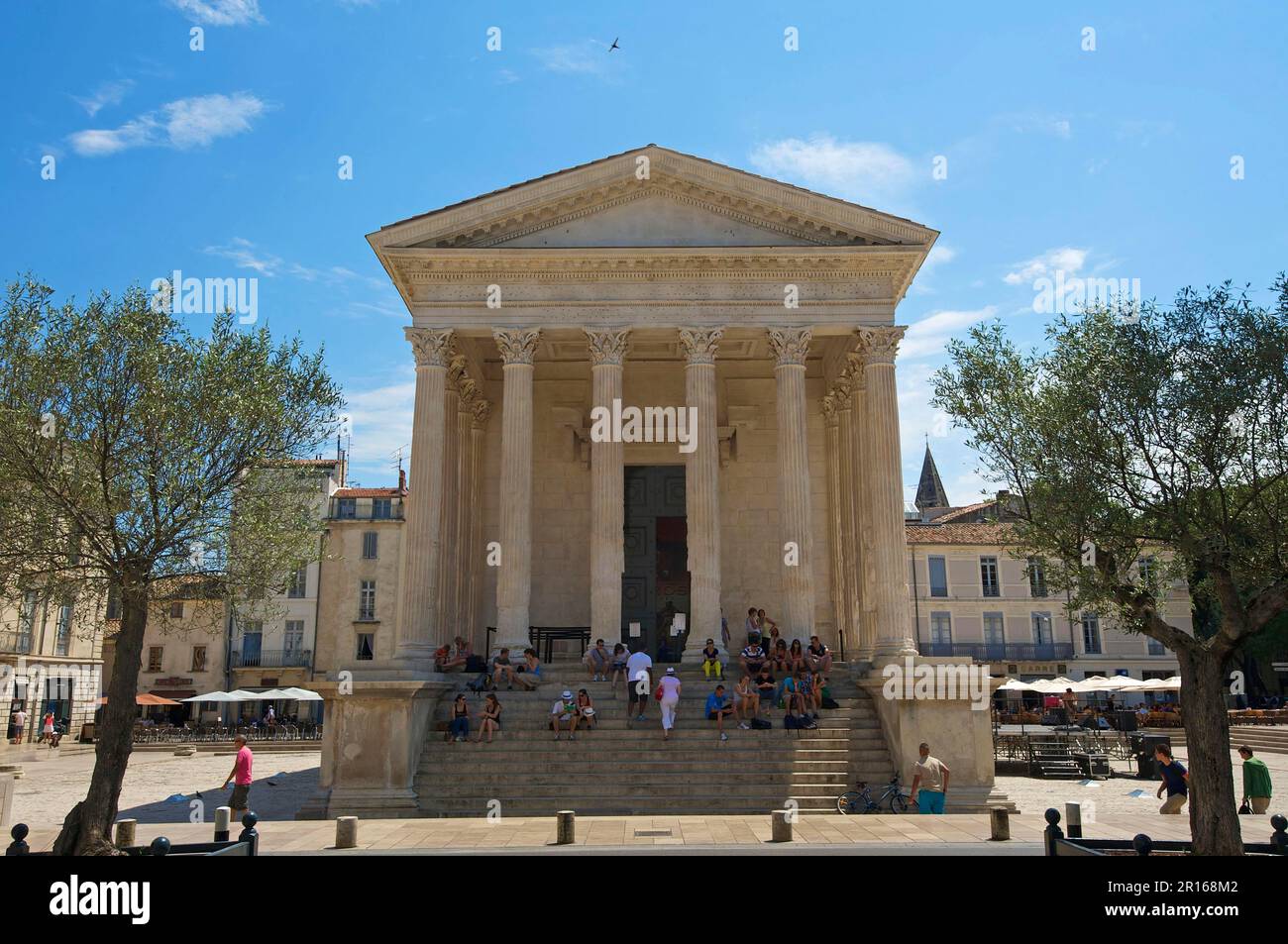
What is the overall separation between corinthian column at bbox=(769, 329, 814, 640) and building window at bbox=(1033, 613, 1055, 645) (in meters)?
32.5

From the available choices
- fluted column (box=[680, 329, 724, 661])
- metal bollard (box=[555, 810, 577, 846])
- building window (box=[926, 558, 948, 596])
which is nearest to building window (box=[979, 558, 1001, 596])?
building window (box=[926, 558, 948, 596])

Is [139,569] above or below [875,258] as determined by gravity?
below

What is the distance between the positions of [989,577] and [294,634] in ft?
119

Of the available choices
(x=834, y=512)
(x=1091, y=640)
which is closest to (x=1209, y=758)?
(x=834, y=512)

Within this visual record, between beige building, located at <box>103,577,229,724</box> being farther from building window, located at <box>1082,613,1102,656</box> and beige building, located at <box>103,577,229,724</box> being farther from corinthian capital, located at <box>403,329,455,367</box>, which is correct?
building window, located at <box>1082,613,1102,656</box>

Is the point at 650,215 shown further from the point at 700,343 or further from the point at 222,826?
the point at 222,826

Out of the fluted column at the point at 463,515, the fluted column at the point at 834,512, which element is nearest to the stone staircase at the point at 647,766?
the fluted column at the point at 463,515

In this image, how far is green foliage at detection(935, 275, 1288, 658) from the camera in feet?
38.1

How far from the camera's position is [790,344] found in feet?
76.0

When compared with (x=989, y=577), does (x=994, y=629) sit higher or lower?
lower

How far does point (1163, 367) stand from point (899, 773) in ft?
29.1

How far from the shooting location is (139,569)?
12.9 meters
